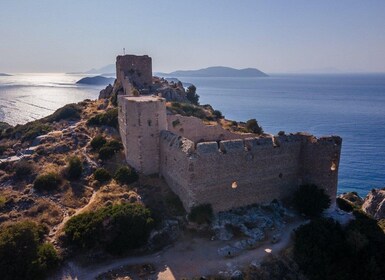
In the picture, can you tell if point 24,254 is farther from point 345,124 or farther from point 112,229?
point 345,124

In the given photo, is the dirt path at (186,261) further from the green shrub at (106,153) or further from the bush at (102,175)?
the green shrub at (106,153)

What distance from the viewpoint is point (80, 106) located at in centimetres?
5950

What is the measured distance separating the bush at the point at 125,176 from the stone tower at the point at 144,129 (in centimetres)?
104

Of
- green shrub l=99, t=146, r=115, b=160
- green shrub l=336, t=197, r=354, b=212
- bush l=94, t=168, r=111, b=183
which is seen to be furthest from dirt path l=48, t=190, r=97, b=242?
green shrub l=336, t=197, r=354, b=212

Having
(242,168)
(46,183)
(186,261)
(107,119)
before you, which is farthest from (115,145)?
(186,261)

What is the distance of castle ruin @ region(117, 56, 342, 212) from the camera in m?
30.3

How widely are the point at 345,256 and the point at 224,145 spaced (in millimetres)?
13503

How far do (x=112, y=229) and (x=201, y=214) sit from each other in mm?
7492

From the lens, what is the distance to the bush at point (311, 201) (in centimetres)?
3209

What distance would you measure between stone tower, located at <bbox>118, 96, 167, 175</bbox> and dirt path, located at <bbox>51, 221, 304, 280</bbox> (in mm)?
9662

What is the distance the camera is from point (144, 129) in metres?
35.0

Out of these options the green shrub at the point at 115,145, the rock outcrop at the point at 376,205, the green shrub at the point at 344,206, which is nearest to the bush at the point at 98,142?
the green shrub at the point at 115,145

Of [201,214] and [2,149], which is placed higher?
[2,149]

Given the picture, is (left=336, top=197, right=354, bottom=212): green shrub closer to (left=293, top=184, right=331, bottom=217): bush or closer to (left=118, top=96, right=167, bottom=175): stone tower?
(left=293, top=184, right=331, bottom=217): bush
